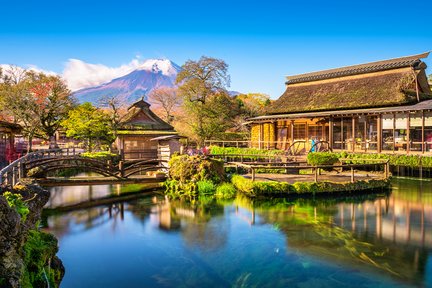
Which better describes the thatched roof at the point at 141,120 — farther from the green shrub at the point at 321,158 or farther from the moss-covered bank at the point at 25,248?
the moss-covered bank at the point at 25,248

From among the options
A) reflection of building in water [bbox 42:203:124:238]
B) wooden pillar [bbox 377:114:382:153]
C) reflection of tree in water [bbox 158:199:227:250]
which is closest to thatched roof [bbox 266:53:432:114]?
wooden pillar [bbox 377:114:382:153]

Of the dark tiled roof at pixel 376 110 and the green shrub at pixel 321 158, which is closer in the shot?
the green shrub at pixel 321 158

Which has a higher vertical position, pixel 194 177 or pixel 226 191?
pixel 194 177

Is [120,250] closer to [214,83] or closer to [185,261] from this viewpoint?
[185,261]

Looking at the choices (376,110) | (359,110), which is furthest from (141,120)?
(376,110)

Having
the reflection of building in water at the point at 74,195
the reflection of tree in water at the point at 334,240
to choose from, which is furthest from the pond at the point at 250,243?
the reflection of building in water at the point at 74,195

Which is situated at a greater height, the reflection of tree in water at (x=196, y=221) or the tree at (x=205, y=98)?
the tree at (x=205, y=98)

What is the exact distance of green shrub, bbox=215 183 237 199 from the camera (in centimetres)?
1821

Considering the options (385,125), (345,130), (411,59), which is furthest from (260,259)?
(411,59)

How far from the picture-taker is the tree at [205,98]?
130ft

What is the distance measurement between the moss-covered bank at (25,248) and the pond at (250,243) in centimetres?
192

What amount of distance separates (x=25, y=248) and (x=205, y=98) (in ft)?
117

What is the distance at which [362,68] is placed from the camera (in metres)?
33.5

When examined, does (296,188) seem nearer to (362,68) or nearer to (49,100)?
(362,68)
